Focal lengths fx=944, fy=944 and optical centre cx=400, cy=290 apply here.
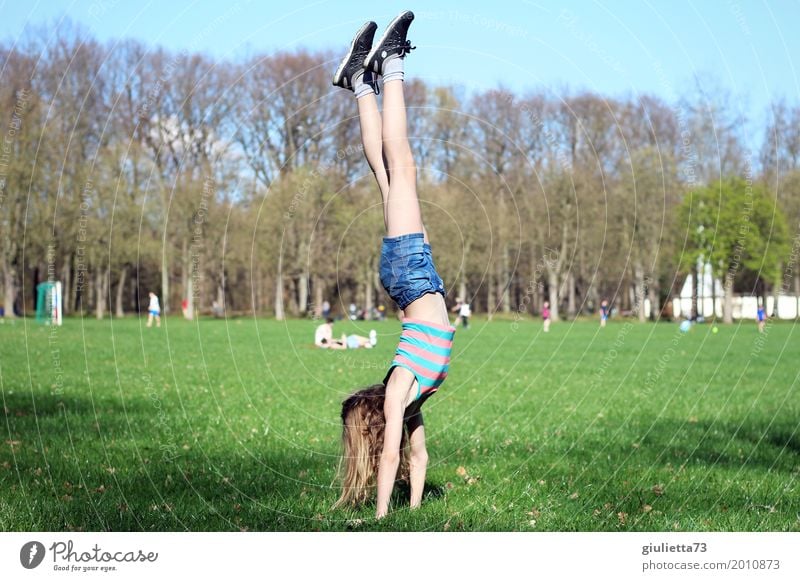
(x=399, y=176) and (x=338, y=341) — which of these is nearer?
(x=399, y=176)

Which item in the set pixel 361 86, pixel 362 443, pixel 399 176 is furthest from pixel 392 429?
pixel 361 86

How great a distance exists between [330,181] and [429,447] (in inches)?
1529

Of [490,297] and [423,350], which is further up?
[490,297]

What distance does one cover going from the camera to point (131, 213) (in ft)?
192

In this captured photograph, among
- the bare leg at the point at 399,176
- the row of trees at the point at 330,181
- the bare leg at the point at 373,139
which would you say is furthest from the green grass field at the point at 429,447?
the row of trees at the point at 330,181

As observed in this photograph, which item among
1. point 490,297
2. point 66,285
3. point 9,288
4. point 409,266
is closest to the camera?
point 409,266

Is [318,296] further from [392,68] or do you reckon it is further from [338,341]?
[392,68]

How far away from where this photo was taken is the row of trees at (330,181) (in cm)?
3431

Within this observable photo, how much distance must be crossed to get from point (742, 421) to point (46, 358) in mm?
16603

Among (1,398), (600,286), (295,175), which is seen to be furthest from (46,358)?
(600,286)

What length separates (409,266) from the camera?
23.1 feet

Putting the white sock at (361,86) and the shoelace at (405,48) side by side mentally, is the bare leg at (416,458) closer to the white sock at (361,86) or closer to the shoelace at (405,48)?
the white sock at (361,86)

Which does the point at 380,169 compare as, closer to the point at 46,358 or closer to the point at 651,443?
the point at 651,443

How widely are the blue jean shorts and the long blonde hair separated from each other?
36.5 inches
